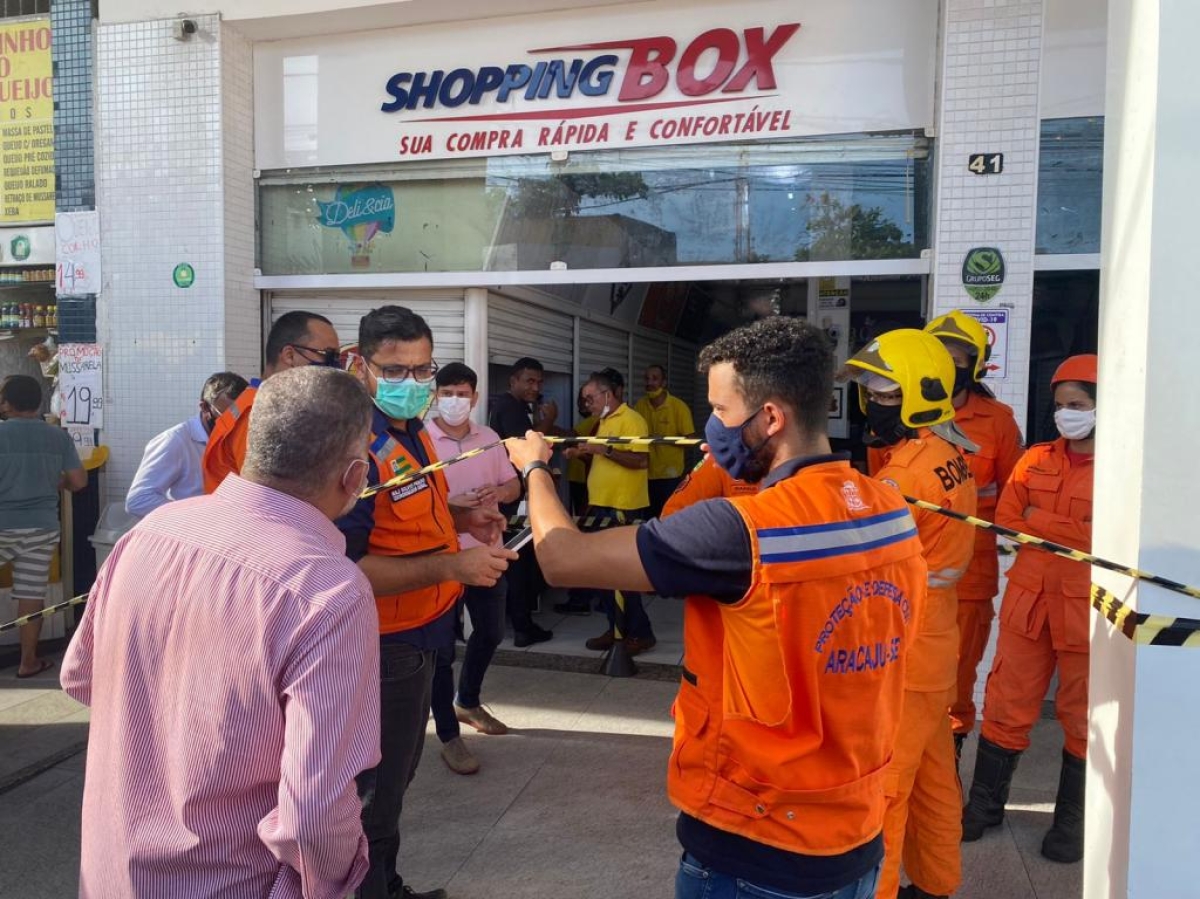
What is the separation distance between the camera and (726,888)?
6.15 feet

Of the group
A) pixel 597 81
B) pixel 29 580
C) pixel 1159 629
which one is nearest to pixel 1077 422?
pixel 1159 629

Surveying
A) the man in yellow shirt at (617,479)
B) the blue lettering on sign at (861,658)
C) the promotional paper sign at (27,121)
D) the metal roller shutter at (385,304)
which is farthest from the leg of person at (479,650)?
the promotional paper sign at (27,121)

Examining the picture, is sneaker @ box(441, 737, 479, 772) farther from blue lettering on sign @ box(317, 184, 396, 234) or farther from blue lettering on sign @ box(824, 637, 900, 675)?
blue lettering on sign @ box(317, 184, 396, 234)

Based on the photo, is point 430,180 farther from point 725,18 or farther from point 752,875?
point 752,875

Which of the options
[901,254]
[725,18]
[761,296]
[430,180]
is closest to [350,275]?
[430,180]

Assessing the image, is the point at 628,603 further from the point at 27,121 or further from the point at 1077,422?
the point at 27,121

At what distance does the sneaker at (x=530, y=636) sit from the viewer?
248 inches

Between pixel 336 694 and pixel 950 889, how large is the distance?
100 inches

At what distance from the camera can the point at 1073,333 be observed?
6.15 m

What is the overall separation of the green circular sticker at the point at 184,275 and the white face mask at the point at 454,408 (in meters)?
2.89

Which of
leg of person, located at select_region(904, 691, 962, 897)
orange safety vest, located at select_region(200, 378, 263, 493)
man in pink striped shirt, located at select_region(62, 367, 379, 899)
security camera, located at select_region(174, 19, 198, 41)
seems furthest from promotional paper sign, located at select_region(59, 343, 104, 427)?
leg of person, located at select_region(904, 691, 962, 897)

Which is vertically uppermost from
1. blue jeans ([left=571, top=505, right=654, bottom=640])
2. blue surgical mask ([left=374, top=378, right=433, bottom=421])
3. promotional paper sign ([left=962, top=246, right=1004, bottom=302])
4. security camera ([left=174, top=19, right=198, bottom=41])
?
security camera ([left=174, top=19, right=198, bottom=41])

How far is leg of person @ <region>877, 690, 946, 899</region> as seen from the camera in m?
2.75

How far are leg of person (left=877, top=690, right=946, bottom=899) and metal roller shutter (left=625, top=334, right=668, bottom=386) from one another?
20.6 ft
